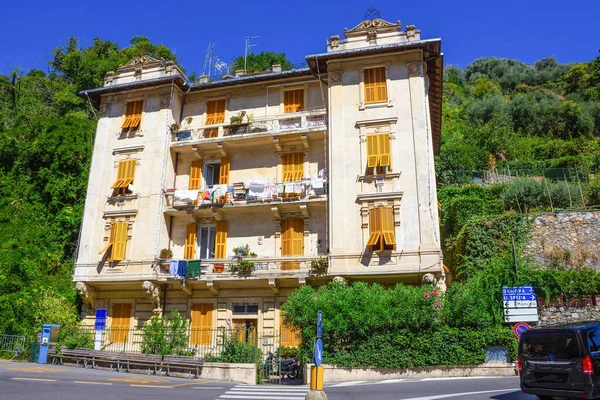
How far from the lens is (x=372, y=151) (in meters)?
23.7

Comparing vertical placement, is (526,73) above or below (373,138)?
above

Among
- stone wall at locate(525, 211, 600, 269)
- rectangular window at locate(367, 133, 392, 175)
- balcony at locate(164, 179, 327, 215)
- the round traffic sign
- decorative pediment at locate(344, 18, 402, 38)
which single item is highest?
decorative pediment at locate(344, 18, 402, 38)

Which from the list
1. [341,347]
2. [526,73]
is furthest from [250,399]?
[526,73]

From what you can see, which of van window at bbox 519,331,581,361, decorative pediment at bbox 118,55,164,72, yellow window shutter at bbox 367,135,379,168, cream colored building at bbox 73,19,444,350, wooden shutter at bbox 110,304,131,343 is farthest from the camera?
decorative pediment at bbox 118,55,164,72

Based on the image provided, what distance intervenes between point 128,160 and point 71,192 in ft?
21.9

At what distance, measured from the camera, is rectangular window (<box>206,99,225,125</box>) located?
27656 millimetres

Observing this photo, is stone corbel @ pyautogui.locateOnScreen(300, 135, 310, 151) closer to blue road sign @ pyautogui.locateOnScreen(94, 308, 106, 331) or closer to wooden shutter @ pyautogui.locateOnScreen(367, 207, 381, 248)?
wooden shutter @ pyautogui.locateOnScreen(367, 207, 381, 248)

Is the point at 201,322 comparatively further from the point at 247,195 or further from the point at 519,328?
the point at 519,328

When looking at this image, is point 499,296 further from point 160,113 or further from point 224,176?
point 160,113

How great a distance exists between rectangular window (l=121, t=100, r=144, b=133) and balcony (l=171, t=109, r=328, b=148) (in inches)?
102

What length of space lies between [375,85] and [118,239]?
52.8ft

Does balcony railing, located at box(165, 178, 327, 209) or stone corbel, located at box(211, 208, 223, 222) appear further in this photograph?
stone corbel, located at box(211, 208, 223, 222)

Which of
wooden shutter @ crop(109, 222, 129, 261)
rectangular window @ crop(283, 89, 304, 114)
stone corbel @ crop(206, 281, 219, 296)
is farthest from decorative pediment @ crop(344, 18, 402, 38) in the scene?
wooden shutter @ crop(109, 222, 129, 261)

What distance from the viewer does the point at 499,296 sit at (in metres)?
19.3
